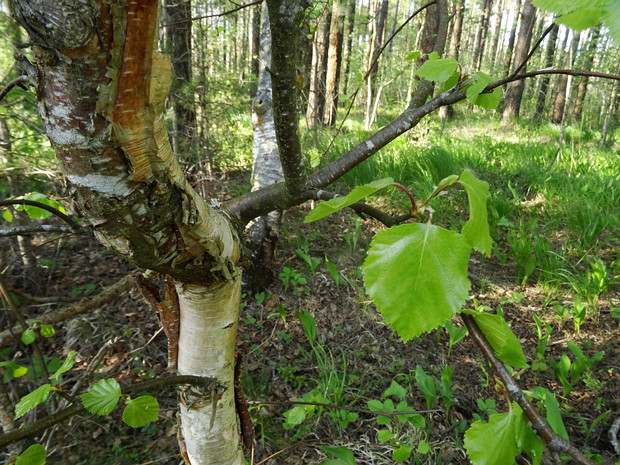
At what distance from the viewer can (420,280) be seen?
46cm

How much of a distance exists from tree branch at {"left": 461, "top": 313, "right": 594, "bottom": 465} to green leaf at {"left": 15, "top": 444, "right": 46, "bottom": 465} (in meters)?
0.79

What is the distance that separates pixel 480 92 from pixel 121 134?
0.72 m

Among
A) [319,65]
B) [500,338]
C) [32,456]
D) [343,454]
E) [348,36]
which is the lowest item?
[343,454]

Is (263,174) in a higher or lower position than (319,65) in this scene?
lower

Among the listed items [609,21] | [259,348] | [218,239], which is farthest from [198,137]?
[609,21]

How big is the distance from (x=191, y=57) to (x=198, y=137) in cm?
82

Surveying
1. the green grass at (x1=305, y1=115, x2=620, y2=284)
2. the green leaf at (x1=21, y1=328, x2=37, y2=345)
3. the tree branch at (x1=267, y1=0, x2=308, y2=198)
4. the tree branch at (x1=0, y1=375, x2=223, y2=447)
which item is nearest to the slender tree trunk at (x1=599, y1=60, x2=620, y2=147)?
the green grass at (x1=305, y1=115, x2=620, y2=284)

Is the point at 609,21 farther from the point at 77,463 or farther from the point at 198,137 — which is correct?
the point at 198,137

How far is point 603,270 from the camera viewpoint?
8.06 feet

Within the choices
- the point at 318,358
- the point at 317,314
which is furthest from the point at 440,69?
the point at 317,314

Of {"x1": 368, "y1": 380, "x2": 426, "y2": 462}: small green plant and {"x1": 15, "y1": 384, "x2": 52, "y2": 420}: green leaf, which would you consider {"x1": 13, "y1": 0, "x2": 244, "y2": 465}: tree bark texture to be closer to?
{"x1": 15, "y1": 384, "x2": 52, "y2": 420}: green leaf

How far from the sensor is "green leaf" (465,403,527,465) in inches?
20.5

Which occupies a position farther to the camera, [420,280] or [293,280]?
[293,280]

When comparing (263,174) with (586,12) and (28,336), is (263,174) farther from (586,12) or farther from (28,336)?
(586,12)
